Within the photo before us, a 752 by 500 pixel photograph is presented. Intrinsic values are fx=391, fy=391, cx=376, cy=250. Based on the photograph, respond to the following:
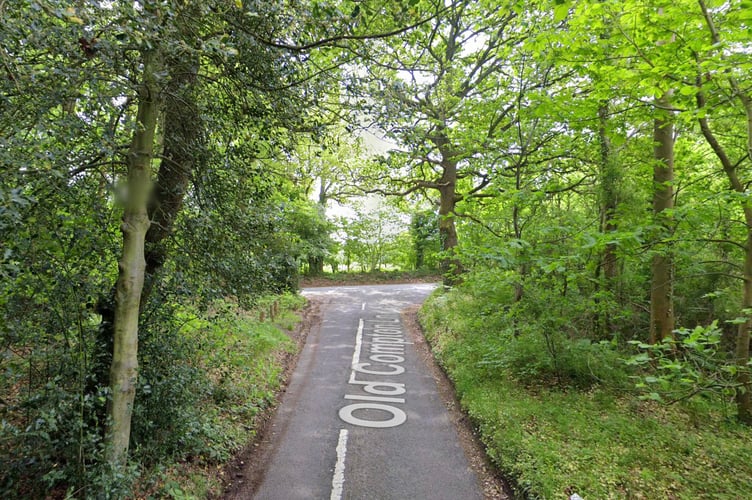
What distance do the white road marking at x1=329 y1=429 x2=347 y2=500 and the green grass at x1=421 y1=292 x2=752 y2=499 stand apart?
6.50 feet

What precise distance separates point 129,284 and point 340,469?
11.2ft

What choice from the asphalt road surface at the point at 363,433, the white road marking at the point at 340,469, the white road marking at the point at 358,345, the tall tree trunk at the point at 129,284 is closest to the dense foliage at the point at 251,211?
the tall tree trunk at the point at 129,284

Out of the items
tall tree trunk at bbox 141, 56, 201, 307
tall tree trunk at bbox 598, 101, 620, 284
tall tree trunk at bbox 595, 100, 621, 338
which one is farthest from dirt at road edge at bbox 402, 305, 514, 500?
tall tree trunk at bbox 141, 56, 201, 307

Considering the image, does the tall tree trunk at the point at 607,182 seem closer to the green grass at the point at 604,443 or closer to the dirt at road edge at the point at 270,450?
the green grass at the point at 604,443

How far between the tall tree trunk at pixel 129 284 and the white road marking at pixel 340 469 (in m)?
2.28

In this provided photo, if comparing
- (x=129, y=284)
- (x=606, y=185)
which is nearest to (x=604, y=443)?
(x=606, y=185)

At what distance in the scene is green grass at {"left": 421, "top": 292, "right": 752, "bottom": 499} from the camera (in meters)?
4.16

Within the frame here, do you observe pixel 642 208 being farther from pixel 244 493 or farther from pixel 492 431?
pixel 244 493

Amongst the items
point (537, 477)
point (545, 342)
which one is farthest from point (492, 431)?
point (545, 342)

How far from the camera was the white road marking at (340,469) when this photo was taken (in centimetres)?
459

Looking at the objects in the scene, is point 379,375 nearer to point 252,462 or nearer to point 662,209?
point 252,462

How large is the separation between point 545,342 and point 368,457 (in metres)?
4.00

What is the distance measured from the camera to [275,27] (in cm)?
377

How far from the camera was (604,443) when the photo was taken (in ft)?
16.2
